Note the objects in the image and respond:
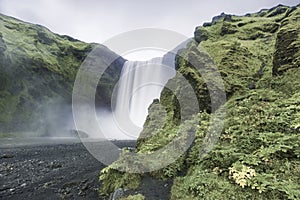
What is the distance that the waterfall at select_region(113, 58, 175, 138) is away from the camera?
190ft

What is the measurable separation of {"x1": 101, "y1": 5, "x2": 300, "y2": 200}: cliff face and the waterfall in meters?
35.7

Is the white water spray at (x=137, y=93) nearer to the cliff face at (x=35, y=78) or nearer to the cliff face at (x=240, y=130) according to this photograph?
the cliff face at (x=35, y=78)

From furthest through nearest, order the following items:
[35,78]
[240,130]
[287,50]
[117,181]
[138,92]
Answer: [138,92] → [35,78] → [287,50] → [117,181] → [240,130]

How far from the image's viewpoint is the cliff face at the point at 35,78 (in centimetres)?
5503

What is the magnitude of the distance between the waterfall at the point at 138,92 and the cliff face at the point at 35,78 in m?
10.8

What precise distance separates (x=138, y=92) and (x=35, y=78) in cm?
2897

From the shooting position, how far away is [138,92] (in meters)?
63.0

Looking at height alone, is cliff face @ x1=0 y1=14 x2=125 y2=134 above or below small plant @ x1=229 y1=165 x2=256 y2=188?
above

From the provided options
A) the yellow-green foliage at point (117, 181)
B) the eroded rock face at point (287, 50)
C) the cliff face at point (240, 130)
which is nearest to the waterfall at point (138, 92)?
the cliff face at point (240, 130)

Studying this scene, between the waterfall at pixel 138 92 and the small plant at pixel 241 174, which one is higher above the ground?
the waterfall at pixel 138 92

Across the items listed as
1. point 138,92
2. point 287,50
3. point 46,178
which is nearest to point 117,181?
point 46,178

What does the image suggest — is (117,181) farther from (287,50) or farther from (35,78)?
(35,78)

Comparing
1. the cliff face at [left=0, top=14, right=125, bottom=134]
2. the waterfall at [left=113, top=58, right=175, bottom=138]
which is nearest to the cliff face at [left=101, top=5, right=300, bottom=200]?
the waterfall at [left=113, top=58, right=175, bottom=138]

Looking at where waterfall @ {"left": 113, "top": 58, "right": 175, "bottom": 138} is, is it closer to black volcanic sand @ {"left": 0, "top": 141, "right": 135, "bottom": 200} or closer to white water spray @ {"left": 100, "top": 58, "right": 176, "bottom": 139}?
white water spray @ {"left": 100, "top": 58, "right": 176, "bottom": 139}
